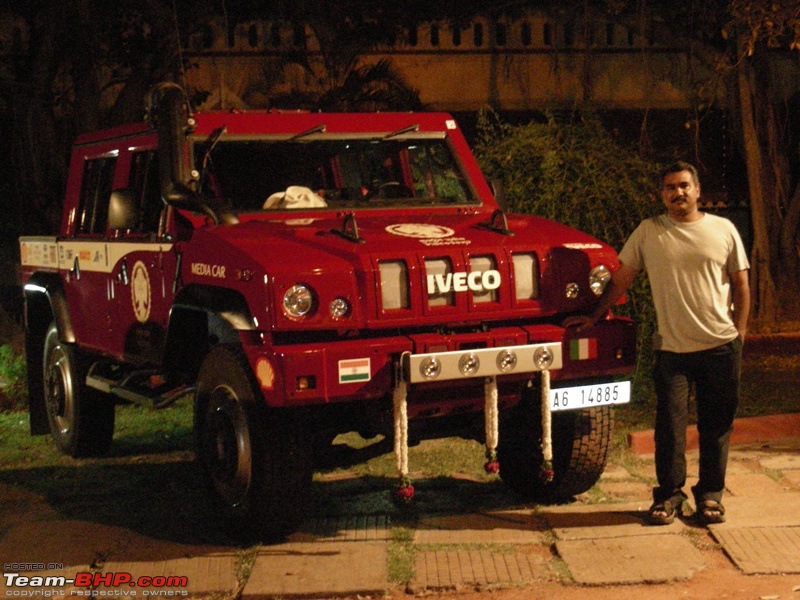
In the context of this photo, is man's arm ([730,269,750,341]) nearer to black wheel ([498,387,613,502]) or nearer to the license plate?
the license plate

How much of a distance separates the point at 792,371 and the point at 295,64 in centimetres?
797

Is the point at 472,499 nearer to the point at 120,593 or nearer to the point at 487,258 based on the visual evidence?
the point at 487,258

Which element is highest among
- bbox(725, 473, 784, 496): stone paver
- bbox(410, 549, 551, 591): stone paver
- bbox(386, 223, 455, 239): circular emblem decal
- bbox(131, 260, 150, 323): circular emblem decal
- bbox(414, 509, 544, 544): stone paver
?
bbox(386, 223, 455, 239): circular emblem decal

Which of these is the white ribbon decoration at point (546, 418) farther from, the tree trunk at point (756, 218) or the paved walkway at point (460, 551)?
the tree trunk at point (756, 218)

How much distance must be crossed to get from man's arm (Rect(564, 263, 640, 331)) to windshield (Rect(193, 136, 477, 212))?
4.44ft

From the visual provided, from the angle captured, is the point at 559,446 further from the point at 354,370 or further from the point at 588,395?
the point at 354,370

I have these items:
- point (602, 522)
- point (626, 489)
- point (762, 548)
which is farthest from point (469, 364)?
point (626, 489)

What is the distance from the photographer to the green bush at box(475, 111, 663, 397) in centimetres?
934

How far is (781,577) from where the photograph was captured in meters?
5.13

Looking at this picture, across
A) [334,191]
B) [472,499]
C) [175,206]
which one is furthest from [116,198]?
[472,499]

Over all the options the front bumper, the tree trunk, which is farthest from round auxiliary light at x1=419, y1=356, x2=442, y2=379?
the tree trunk

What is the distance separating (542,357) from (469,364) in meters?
0.41

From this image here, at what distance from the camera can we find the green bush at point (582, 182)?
368 inches

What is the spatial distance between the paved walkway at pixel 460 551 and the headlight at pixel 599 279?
3.95 feet
